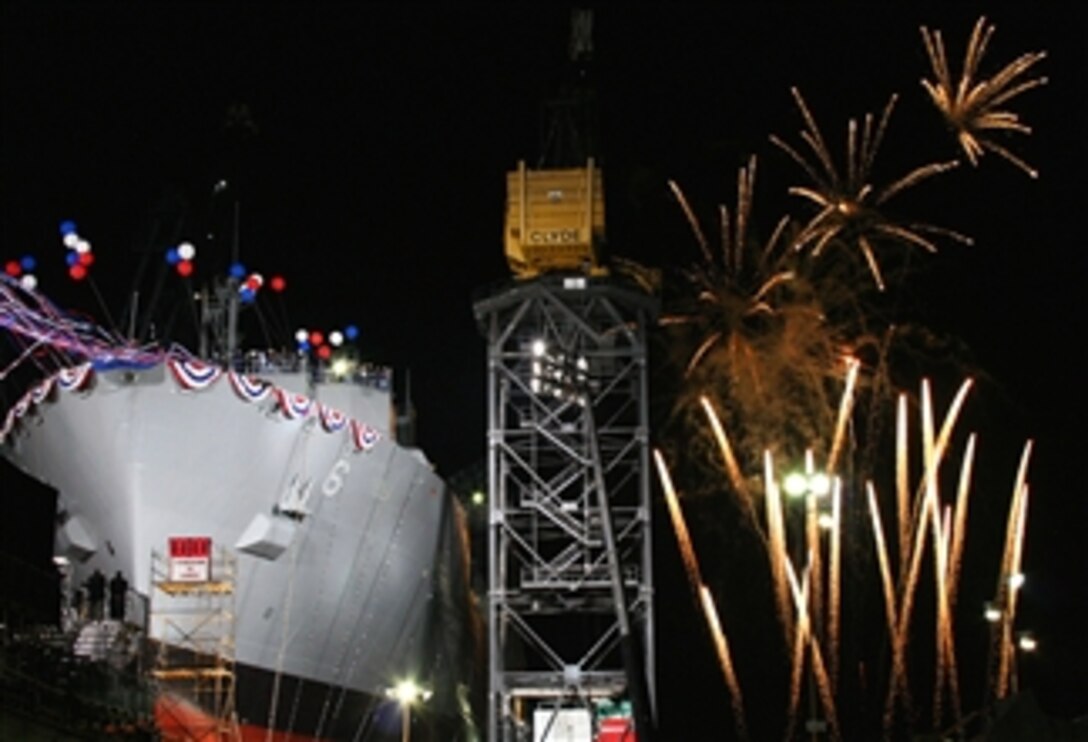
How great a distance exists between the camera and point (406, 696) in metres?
36.9

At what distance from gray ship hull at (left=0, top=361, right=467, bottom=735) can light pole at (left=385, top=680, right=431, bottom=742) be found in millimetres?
1635

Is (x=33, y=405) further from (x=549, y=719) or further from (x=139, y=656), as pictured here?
(x=549, y=719)

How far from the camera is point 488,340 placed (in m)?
41.2

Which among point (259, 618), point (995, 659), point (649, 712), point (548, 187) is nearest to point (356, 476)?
point (259, 618)

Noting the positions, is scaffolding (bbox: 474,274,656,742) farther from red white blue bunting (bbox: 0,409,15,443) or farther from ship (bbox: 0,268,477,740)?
red white blue bunting (bbox: 0,409,15,443)

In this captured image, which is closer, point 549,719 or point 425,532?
point 549,719

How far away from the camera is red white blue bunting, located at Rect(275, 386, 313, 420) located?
34000mm

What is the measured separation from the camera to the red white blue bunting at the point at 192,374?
109 ft

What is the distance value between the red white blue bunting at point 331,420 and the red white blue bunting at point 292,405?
350mm

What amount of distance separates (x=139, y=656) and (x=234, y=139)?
23586 mm

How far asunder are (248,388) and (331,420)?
2391 mm

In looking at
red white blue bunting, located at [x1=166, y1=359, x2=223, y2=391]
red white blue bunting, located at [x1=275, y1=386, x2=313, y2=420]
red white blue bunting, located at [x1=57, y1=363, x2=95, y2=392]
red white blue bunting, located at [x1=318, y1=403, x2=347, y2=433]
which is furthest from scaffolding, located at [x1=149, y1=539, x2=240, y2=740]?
red white blue bunting, located at [x1=57, y1=363, x2=95, y2=392]

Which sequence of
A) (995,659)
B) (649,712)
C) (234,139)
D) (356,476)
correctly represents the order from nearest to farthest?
(649,712)
(995,659)
(356,476)
(234,139)

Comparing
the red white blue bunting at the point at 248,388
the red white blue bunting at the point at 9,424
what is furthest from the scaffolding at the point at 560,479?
the red white blue bunting at the point at 9,424
